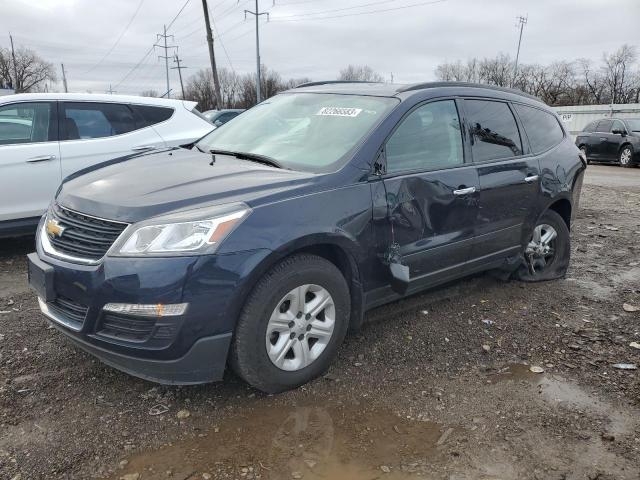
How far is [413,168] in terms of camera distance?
11.6 feet

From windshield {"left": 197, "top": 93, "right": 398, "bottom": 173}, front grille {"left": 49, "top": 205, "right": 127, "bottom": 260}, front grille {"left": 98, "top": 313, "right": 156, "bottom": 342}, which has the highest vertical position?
windshield {"left": 197, "top": 93, "right": 398, "bottom": 173}

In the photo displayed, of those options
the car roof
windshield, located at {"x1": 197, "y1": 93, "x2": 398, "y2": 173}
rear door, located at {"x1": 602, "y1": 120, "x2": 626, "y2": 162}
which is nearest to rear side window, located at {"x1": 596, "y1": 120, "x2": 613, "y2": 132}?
rear door, located at {"x1": 602, "y1": 120, "x2": 626, "y2": 162}

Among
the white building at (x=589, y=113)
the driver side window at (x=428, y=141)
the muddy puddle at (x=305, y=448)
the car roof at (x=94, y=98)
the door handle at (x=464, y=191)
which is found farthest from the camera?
the white building at (x=589, y=113)

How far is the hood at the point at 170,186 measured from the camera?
2.73 meters

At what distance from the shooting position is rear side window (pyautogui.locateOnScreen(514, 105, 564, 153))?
4.62m

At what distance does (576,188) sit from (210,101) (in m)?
80.3

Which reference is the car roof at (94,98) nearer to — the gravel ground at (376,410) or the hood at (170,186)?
the gravel ground at (376,410)

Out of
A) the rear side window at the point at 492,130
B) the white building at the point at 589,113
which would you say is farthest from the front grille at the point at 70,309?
the white building at the point at 589,113

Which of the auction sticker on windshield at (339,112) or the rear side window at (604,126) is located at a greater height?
the auction sticker on windshield at (339,112)

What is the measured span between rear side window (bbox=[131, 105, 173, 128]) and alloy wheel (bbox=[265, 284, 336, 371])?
4.04 m

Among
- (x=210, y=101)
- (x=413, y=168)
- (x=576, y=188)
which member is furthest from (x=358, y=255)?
(x=210, y=101)

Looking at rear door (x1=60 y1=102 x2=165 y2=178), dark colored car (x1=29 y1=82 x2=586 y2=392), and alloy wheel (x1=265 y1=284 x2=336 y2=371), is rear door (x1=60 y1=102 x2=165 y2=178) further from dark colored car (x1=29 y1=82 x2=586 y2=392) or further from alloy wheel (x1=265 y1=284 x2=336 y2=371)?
Answer: alloy wheel (x1=265 y1=284 x2=336 y2=371)

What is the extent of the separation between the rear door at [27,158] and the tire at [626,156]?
16.6 meters

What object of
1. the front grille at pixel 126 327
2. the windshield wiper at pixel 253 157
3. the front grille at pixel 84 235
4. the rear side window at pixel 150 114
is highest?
the rear side window at pixel 150 114
